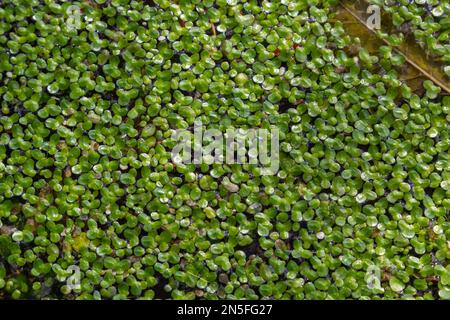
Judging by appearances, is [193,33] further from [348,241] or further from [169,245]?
[348,241]

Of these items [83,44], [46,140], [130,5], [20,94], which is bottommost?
[46,140]

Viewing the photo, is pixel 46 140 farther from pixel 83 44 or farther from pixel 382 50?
pixel 382 50

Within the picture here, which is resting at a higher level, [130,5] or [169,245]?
[130,5]

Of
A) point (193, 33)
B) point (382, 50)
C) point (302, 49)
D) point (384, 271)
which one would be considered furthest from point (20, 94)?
point (384, 271)

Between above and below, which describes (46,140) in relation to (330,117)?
below

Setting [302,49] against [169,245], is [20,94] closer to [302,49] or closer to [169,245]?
[169,245]

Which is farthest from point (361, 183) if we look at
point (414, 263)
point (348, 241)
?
point (414, 263)
